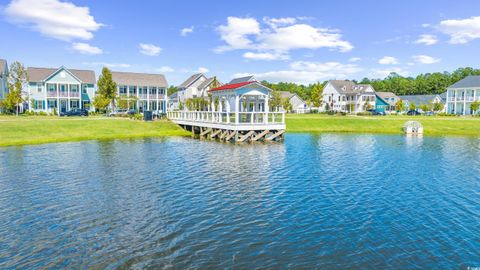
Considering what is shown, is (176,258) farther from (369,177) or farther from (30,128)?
(30,128)

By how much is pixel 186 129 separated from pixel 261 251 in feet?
124

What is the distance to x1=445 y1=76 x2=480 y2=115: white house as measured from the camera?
264ft

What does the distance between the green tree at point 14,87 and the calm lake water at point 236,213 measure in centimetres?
3987

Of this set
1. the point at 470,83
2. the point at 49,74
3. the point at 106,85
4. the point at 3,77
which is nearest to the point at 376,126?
the point at 470,83

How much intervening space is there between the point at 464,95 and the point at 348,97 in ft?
92.3

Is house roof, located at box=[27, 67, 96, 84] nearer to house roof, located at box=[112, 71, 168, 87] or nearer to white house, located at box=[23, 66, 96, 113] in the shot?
white house, located at box=[23, 66, 96, 113]

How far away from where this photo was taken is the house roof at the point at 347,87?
95.6 metres

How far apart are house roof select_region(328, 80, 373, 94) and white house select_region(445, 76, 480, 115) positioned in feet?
70.2

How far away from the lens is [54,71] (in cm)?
6756

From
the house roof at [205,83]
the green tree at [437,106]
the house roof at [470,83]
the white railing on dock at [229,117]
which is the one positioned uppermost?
the house roof at [470,83]

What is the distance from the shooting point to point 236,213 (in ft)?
42.5

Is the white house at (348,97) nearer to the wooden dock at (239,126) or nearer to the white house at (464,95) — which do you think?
the white house at (464,95)

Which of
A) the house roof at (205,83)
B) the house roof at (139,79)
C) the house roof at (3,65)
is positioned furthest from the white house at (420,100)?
the house roof at (3,65)

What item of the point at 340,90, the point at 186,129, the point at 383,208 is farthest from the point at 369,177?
the point at 340,90
